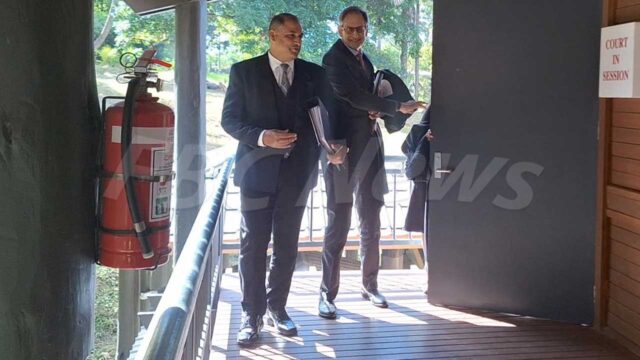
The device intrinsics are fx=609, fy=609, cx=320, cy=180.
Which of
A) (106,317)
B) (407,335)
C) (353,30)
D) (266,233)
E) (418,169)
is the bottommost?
(106,317)

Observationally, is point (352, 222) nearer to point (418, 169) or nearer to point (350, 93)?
point (418, 169)

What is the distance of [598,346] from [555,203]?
0.76 m

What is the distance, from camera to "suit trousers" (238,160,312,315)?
2.82 meters

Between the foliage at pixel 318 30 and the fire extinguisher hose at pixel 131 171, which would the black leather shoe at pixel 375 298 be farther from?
the foliage at pixel 318 30

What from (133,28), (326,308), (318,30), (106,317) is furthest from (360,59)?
(106,317)

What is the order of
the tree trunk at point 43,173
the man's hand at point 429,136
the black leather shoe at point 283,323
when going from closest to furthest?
the tree trunk at point 43,173 < the black leather shoe at point 283,323 < the man's hand at point 429,136

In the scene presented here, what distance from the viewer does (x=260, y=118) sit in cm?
281

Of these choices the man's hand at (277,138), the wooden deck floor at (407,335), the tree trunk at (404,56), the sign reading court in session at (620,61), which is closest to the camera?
the man's hand at (277,138)

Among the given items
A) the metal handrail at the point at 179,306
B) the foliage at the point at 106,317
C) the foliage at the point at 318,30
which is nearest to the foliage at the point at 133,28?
the foliage at the point at 318,30

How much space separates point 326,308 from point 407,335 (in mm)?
485

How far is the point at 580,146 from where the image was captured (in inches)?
127

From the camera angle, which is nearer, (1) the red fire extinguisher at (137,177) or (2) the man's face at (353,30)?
(1) the red fire extinguisher at (137,177)

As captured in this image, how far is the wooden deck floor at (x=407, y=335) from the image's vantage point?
292 cm

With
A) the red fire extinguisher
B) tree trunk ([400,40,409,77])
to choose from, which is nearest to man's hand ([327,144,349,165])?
the red fire extinguisher
